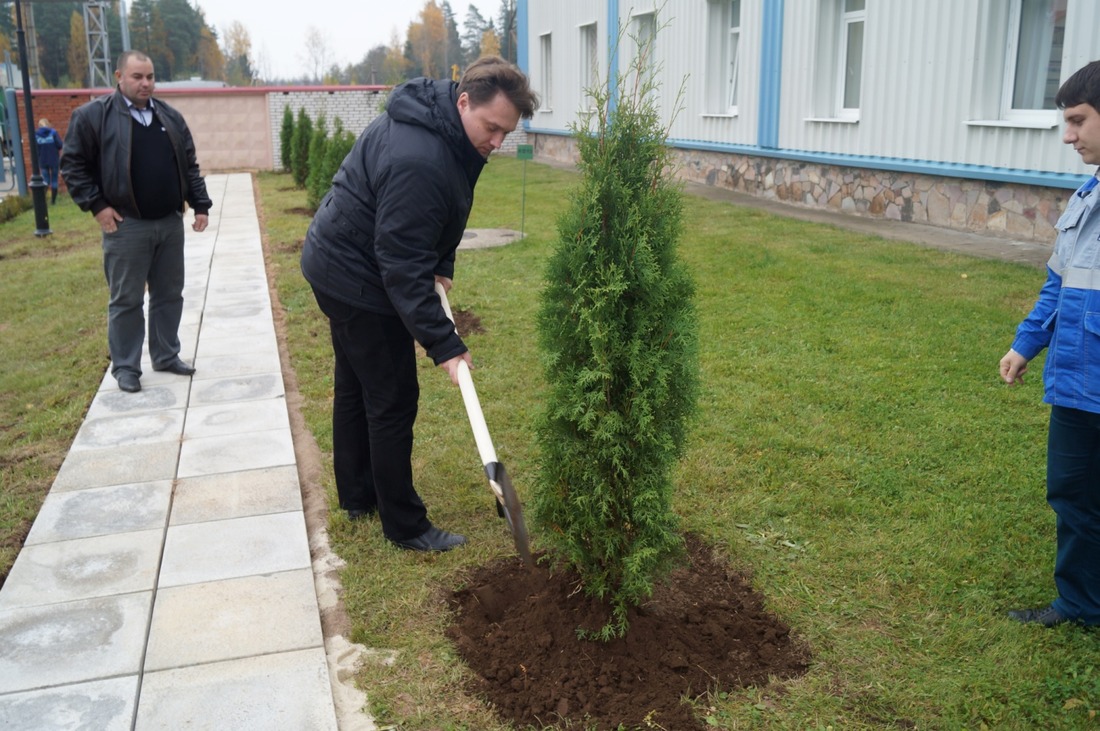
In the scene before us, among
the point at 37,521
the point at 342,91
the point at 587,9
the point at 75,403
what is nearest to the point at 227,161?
the point at 342,91

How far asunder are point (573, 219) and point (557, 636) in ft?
4.59

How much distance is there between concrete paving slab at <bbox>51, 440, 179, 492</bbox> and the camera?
4637 mm

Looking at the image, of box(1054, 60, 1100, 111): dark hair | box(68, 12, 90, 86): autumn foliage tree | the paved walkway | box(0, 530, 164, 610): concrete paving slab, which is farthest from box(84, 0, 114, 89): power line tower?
box(1054, 60, 1100, 111): dark hair

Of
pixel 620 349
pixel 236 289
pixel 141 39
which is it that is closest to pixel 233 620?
pixel 620 349

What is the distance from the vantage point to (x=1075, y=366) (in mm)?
2883

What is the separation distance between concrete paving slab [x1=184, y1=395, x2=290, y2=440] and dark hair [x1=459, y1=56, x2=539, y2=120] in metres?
2.86

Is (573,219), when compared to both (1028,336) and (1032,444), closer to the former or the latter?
(1028,336)

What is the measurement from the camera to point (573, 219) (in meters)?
2.80

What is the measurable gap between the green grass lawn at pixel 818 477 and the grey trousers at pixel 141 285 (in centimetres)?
44

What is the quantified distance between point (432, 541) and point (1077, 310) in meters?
2.50

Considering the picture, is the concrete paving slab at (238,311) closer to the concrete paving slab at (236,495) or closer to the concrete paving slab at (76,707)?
the concrete paving slab at (236,495)

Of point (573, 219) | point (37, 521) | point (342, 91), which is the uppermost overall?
point (342, 91)

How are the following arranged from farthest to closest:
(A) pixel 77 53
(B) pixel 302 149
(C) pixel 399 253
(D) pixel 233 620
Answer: (A) pixel 77 53
(B) pixel 302 149
(D) pixel 233 620
(C) pixel 399 253

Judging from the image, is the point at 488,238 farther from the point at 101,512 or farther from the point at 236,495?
the point at 101,512
